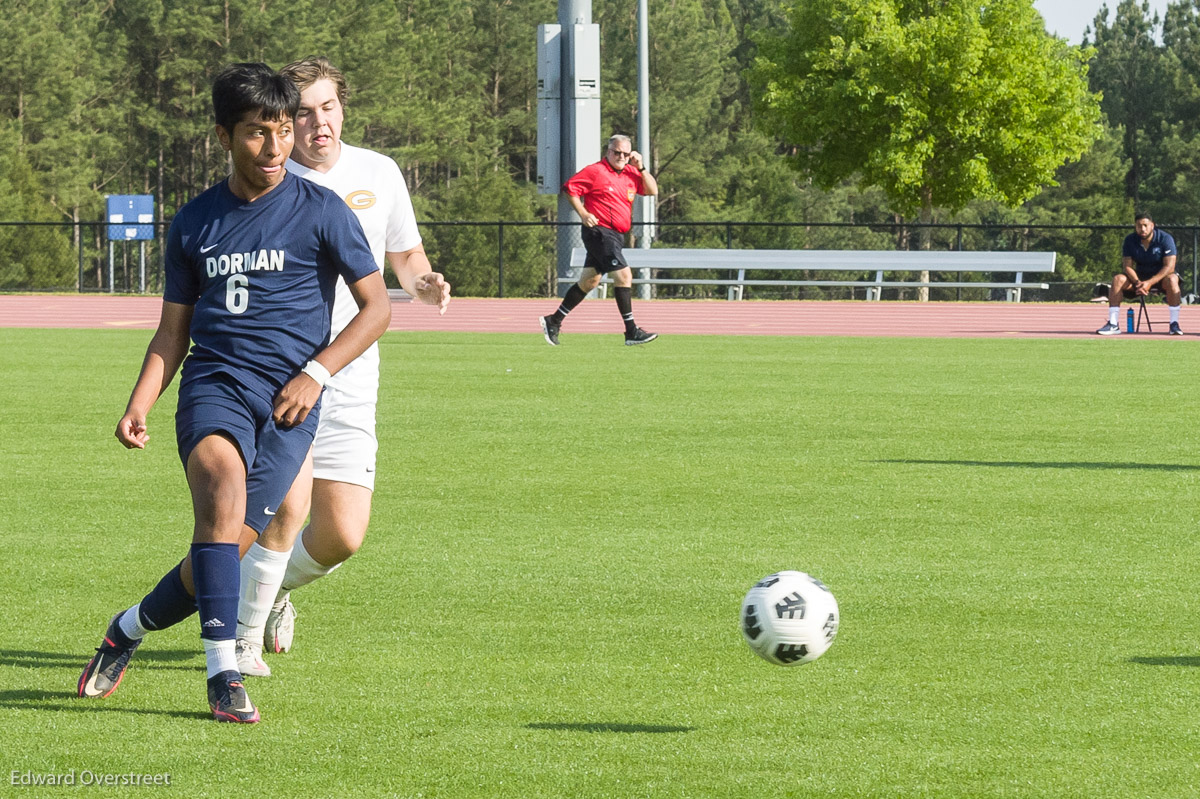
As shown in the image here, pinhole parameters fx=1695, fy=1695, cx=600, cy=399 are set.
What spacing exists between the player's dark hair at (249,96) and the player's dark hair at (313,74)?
2.42ft

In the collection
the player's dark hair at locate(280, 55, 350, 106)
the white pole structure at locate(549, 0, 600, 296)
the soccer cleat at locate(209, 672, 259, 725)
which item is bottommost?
the soccer cleat at locate(209, 672, 259, 725)

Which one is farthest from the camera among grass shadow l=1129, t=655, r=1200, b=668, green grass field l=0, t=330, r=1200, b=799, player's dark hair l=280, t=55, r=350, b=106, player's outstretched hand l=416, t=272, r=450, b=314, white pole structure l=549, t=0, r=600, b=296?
white pole structure l=549, t=0, r=600, b=296

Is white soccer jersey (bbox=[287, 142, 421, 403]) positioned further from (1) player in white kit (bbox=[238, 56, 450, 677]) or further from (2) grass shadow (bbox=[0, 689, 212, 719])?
(2) grass shadow (bbox=[0, 689, 212, 719])

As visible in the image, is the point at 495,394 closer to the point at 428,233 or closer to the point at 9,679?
the point at 9,679

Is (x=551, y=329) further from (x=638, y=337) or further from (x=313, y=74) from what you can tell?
(x=313, y=74)

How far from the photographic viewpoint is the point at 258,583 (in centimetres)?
543

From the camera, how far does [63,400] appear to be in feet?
46.5

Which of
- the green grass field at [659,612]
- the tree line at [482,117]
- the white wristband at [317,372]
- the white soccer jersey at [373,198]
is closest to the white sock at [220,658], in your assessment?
the green grass field at [659,612]

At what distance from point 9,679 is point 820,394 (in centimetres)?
1062

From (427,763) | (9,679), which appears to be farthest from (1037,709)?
(9,679)

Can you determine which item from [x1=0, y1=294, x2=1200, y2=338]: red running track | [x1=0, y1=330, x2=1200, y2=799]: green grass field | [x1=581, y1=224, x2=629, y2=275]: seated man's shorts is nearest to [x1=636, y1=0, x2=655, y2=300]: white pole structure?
[x1=0, y1=294, x2=1200, y2=338]: red running track

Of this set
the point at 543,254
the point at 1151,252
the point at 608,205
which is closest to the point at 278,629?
the point at 608,205

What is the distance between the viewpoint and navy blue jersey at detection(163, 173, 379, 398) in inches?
190

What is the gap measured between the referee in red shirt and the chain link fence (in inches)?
727
